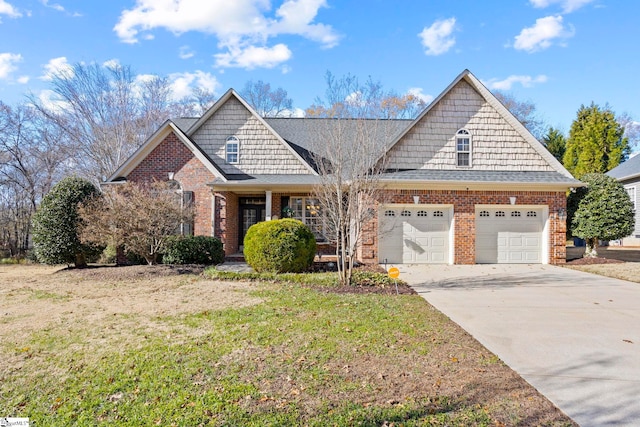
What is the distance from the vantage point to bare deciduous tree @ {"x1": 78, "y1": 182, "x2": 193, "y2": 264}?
36.8 feet

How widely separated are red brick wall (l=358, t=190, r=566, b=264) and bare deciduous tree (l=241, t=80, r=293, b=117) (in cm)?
2309

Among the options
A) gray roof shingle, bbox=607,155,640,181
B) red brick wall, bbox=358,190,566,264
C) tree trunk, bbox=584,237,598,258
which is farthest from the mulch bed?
gray roof shingle, bbox=607,155,640,181

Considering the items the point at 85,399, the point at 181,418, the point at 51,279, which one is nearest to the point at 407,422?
the point at 181,418

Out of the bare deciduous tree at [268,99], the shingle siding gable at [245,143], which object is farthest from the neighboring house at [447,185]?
the bare deciduous tree at [268,99]

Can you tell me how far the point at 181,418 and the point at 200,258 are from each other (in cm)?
1009

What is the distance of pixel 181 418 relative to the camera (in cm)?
317

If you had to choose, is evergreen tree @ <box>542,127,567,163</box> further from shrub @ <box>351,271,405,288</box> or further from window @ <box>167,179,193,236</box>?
window @ <box>167,179,193,236</box>

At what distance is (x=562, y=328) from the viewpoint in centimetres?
588

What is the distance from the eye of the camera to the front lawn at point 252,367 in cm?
328

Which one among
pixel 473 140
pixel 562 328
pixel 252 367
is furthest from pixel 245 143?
pixel 562 328

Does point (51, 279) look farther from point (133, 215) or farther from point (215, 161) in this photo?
point (215, 161)

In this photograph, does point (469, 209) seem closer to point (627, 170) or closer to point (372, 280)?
point (372, 280)

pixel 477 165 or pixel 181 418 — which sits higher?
pixel 477 165

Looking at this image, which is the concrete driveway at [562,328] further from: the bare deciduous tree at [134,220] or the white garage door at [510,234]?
the bare deciduous tree at [134,220]
